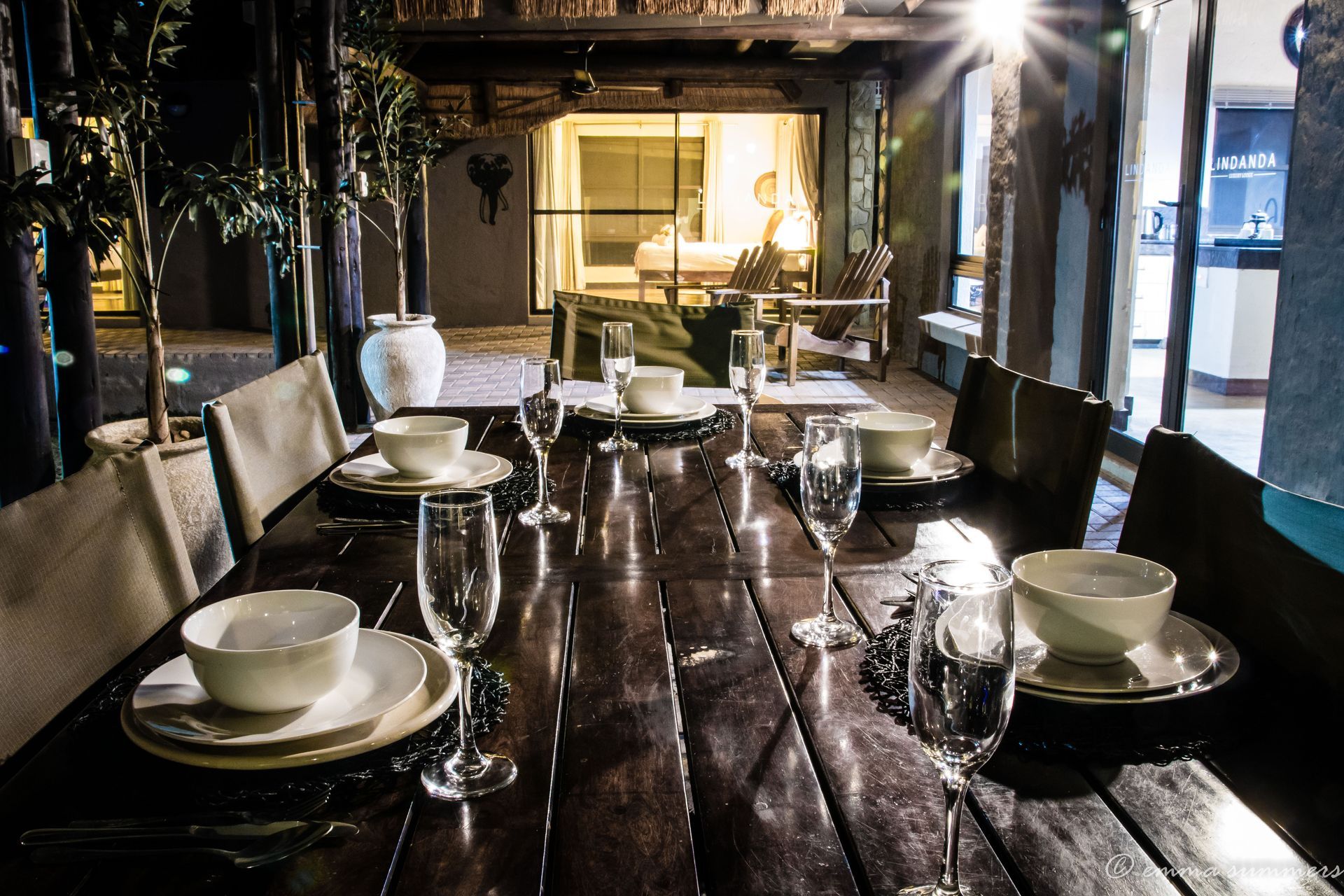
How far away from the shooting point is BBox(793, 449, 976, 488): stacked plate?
1.74 meters

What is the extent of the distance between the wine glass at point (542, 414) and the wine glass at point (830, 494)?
0.55m

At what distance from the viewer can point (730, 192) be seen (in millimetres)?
11484

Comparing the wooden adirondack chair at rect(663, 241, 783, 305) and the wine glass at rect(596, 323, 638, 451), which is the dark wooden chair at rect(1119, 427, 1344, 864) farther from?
the wooden adirondack chair at rect(663, 241, 783, 305)

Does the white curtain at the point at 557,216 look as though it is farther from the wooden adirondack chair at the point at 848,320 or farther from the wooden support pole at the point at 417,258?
the wooden adirondack chair at the point at 848,320

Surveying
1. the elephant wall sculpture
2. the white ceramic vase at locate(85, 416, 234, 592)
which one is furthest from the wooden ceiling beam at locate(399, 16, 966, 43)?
the white ceramic vase at locate(85, 416, 234, 592)

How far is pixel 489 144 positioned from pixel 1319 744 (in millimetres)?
10614

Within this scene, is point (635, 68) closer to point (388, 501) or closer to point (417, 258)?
point (417, 258)

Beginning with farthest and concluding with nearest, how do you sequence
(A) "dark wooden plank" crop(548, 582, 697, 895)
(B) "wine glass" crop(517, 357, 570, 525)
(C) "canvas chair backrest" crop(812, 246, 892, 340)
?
(C) "canvas chair backrest" crop(812, 246, 892, 340) → (B) "wine glass" crop(517, 357, 570, 525) → (A) "dark wooden plank" crop(548, 582, 697, 895)

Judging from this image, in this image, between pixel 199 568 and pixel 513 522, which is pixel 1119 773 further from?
pixel 199 568

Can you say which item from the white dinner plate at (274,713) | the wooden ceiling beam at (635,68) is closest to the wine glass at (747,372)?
the white dinner plate at (274,713)

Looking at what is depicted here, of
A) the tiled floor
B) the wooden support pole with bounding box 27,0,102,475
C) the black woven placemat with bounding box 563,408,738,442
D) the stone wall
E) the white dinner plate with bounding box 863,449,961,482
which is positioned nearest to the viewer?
the white dinner plate with bounding box 863,449,961,482

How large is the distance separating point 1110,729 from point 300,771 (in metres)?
0.70

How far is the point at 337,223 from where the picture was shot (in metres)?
5.58

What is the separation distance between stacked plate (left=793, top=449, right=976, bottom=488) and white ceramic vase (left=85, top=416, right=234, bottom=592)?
209cm
